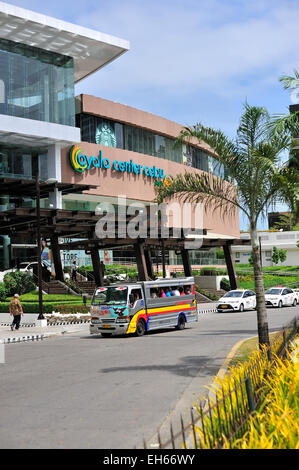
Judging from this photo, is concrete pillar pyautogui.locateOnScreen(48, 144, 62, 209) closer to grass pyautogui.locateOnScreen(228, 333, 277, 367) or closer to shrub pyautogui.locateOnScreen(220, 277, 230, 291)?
shrub pyautogui.locateOnScreen(220, 277, 230, 291)

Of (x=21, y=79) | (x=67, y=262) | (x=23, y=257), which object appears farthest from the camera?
(x=67, y=262)

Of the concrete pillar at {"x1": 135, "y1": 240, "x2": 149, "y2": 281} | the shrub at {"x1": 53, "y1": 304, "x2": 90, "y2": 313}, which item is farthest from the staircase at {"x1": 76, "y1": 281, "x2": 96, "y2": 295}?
the shrub at {"x1": 53, "y1": 304, "x2": 90, "y2": 313}

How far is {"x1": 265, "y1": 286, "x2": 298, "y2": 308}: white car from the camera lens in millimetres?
40094

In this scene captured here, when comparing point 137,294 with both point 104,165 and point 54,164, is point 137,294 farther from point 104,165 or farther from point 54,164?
point 104,165

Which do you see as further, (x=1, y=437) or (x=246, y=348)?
(x=246, y=348)

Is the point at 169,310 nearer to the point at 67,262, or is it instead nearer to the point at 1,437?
the point at 1,437

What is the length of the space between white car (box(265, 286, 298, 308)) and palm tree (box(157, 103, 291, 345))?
25.9 metres

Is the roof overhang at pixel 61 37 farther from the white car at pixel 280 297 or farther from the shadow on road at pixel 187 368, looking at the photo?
the shadow on road at pixel 187 368

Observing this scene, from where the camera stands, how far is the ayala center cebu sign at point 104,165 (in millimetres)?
52125

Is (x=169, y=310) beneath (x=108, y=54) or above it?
beneath

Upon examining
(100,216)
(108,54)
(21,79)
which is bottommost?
(100,216)

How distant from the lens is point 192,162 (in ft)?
234
